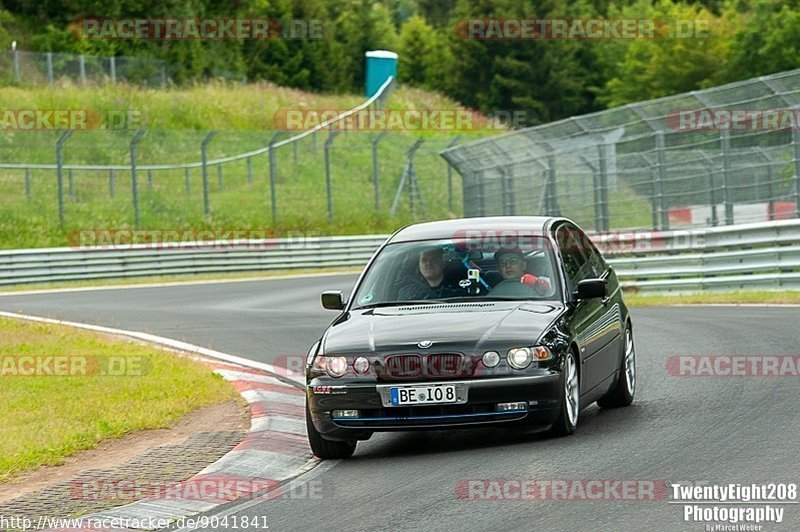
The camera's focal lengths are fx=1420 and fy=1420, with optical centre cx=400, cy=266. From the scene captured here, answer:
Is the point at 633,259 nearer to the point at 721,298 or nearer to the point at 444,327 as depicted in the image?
the point at 721,298

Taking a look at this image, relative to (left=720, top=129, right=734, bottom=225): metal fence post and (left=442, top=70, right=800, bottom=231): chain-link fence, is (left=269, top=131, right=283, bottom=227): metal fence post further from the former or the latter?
(left=720, top=129, right=734, bottom=225): metal fence post

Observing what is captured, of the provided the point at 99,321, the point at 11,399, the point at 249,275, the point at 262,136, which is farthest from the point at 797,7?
the point at 11,399

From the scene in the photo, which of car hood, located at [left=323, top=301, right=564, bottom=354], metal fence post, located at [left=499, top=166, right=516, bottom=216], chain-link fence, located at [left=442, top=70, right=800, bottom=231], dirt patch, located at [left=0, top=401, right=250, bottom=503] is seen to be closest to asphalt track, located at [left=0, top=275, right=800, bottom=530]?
car hood, located at [left=323, top=301, right=564, bottom=354]

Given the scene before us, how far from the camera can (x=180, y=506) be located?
7.67 meters

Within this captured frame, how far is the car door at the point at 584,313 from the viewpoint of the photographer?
9.36 meters

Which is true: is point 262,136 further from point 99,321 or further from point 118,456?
point 118,456

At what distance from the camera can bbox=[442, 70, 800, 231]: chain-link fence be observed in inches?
795

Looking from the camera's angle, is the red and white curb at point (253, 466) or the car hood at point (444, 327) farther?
the car hood at point (444, 327)

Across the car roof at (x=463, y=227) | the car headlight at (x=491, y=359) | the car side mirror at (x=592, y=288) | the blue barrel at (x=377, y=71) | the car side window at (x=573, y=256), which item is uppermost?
the blue barrel at (x=377, y=71)

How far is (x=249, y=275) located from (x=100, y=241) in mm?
3982

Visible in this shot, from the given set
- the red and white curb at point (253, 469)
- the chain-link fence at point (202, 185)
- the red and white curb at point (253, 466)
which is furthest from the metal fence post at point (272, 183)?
the red and white curb at point (253, 469)

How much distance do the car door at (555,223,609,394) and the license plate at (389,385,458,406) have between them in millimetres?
1088

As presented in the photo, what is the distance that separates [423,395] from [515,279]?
148 cm

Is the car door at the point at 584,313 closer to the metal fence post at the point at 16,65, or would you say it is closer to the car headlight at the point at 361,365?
the car headlight at the point at 361,365
